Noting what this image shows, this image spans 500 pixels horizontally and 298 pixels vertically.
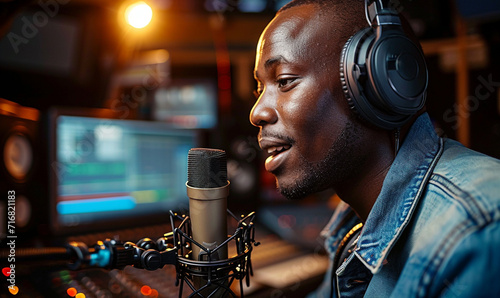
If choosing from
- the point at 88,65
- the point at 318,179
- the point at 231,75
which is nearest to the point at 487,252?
the point at 318,179

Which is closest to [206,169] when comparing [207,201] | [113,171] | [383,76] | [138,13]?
[207,201]

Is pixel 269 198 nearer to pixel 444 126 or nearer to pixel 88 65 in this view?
pixel 444 126

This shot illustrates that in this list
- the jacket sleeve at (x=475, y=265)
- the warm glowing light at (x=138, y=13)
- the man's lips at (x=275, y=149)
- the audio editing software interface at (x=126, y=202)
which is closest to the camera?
the jacket sleeve at (x=475, y=265)

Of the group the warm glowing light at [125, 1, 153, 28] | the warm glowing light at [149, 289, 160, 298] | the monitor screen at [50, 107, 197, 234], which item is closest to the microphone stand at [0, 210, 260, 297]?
the warm glowing light at [149, 289, 160, 298]

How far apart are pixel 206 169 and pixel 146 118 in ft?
3.23

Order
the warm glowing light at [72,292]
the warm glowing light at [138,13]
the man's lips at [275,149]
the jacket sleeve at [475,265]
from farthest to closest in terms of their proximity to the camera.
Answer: the warm glowing light at [138,13] → the warm glowing light at [72,292] → the man's lips at [275,149] → the jacket sleeve at [475,265]

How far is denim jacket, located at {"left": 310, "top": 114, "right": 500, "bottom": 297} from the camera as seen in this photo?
449mm

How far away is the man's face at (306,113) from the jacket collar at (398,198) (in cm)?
9

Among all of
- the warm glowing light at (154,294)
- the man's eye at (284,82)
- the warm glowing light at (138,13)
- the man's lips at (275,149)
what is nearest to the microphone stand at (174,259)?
the man's lips at (275,149)

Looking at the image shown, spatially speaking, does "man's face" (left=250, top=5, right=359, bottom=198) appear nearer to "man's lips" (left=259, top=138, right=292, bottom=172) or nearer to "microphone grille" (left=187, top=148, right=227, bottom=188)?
"man's lips" (left=259, top=138, right=292, bottom=172)

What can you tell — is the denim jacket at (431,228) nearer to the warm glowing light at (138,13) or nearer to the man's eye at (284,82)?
the man's eye at (284,82)

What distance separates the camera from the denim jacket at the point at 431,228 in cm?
45

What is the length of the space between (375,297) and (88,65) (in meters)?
Answer: 1.28

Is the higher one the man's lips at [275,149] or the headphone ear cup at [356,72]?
the headphone ear cup at [356,72]
